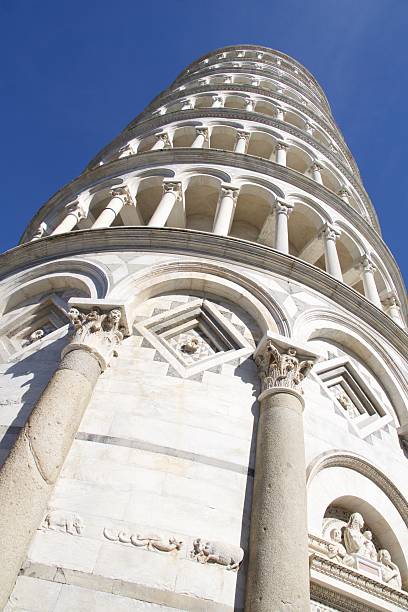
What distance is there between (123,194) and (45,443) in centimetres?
821

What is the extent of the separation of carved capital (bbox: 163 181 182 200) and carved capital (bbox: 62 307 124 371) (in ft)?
18.5

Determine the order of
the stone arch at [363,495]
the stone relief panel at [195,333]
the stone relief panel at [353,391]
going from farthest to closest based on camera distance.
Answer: the stone relief panel at [353,391] → the stone relief panel at [195,333] → the stone arch at [363,495]

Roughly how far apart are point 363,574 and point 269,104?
1900 cm

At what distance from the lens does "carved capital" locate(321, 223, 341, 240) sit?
1216 cm

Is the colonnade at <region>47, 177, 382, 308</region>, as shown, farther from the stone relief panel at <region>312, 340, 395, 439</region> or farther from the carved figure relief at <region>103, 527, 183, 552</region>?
the carved figure relief at <region>103, 527, 183, 552</region>

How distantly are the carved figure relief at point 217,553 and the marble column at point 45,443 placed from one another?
1.49 metres

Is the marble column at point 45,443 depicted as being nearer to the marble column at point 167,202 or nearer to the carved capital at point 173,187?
the marble column at point 167,202

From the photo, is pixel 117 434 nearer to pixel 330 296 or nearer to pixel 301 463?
pixel 301 463

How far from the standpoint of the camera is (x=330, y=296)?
9.09m

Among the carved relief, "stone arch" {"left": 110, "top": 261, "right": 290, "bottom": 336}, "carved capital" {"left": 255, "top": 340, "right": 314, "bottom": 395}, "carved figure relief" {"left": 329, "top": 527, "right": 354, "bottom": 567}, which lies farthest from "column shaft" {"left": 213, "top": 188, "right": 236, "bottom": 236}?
the carved relief

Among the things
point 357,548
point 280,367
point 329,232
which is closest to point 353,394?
point 280,367

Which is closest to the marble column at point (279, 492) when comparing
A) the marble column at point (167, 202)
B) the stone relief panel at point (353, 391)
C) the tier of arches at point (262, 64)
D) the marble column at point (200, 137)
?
the stone relief panel at point (353, 391)

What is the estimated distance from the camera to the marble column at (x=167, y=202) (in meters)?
10.7

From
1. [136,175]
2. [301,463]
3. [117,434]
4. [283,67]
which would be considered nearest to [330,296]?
[301,463]
